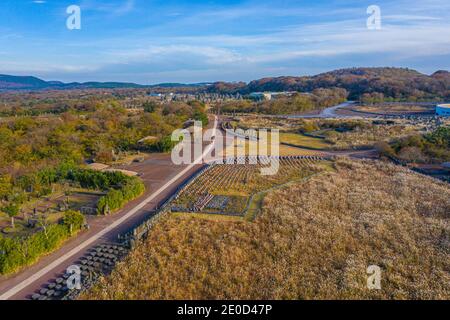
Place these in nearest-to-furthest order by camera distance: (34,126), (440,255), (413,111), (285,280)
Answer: (285,280) < (440,255) < (34,126) < (413,111)

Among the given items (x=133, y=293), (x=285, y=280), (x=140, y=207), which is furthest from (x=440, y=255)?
(x=140, y=207)

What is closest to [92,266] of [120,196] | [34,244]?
[34,244]

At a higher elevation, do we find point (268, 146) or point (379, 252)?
point (268, 146)

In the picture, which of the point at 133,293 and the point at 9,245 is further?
the point at 9,245

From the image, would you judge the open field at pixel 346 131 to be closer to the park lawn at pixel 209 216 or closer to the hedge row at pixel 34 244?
the park lawn at pixel 209 216

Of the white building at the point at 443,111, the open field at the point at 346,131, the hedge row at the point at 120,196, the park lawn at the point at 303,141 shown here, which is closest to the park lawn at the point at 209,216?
the hedge row at the point at 120,196
